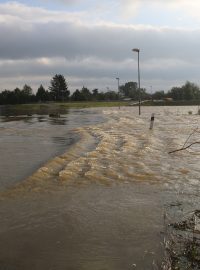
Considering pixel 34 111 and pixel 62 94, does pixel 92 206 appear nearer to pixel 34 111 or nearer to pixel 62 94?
pixel 34 111

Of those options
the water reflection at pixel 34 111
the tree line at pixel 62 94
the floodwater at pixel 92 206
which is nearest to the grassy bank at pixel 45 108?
the water reflection at pixel 34 111

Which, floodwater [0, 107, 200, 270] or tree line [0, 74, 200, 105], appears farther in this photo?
tree line [0, 74, 200, 105]

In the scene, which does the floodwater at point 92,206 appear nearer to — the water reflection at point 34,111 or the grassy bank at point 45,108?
the water reflection at point 34,111

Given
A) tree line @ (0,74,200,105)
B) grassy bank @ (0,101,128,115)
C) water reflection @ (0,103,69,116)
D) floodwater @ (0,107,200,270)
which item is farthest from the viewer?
tree line @ (0,74,200,105)

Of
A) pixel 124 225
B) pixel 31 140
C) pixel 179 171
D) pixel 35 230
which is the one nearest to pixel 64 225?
pixel 35 230

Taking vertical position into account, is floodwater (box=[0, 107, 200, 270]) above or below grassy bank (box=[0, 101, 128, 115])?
above

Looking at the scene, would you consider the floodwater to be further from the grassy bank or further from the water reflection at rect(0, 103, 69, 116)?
the grassy bank

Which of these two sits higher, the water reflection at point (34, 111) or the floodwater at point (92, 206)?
the floodwater at point (92, 206)

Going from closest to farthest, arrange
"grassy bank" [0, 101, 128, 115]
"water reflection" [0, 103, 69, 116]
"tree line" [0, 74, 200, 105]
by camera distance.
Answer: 1. "water reflection" [0, 103, 69, 116]
2. "grassy bank" [0, 101, 128, 115]
3. "tree line" [0, 74, 200, 105]

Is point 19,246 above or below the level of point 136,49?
below

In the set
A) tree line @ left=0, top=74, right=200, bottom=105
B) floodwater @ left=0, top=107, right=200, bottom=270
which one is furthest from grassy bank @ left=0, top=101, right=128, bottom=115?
floodwater @ left=0, top=107, right=200, bottom=270

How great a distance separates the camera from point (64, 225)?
789 centimetres

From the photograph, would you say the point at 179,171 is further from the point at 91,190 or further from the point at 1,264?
the point at 1,264

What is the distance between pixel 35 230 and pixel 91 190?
338 centimetres
